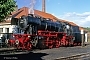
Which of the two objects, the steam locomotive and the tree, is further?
the steam locomotive

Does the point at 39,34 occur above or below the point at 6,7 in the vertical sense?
below

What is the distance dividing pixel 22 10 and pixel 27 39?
29.5 meters

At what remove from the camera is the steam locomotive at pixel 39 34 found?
907 inches

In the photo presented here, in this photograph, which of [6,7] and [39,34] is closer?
[6,7]

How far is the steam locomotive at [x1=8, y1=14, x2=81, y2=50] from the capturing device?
2303cm

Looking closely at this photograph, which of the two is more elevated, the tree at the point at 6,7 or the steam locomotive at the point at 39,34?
the tree at the point at 6,7

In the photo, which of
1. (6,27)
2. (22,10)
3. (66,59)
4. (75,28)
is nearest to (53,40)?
(75,28)

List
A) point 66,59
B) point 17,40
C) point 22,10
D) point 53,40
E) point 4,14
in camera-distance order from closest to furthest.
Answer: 1. point 66,59
2. point 4,14
3. point 17,40
4. point 53,40
5. point 22,10

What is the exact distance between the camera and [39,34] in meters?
24.6

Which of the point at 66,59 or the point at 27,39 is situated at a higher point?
the point at 27,39

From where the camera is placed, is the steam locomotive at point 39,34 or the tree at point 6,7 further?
the steam locomotive at point 39,34

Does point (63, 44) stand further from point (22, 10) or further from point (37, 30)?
point (22, 10)

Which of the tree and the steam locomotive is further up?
the tree

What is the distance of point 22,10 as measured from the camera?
51438 millimetres
